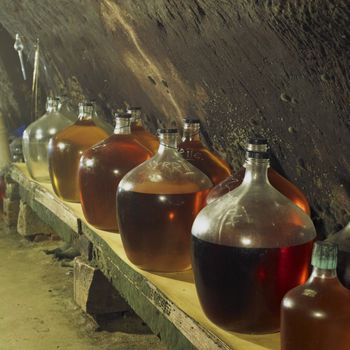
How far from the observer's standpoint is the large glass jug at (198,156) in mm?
1872

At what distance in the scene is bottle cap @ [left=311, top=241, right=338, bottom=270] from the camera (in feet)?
3.78

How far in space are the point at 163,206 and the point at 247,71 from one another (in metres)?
0.44

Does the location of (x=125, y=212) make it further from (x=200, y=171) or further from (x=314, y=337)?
(x=314, y=337)

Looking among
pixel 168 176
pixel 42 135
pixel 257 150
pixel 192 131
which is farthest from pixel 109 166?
pixel 42 135

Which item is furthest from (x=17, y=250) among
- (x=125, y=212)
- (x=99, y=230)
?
(x=125, y=212)

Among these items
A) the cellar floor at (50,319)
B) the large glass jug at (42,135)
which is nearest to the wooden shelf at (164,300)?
the cellar floor at (50,319)

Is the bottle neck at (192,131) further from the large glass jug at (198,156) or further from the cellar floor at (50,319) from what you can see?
the cellar floor at (50,319)

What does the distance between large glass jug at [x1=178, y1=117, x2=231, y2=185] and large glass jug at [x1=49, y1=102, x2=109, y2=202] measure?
23.6 inches

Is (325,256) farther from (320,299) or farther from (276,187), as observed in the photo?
(276,187)

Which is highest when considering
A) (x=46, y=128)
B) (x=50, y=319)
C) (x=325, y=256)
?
(x=46, y=128)

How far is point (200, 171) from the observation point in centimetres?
174

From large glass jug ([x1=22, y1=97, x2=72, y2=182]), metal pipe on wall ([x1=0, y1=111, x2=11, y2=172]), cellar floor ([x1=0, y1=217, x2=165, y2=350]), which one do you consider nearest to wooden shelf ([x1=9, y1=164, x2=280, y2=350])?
cellar floor ([x1=0, y1=217, x2=165, y2=350])

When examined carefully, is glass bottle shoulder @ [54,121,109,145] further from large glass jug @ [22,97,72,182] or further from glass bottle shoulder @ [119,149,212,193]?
glass bottle shoulder @ [119,149,212,193]

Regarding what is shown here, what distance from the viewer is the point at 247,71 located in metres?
1.77
